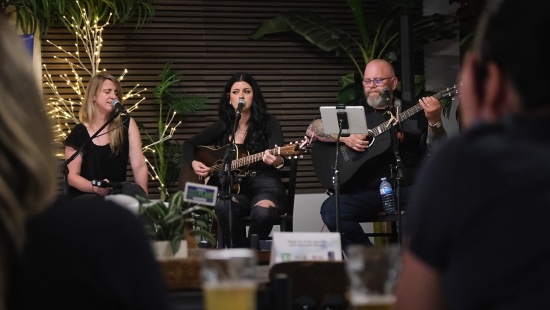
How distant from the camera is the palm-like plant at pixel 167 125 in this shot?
6176 mm

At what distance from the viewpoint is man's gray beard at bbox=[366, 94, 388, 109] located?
4898 mm

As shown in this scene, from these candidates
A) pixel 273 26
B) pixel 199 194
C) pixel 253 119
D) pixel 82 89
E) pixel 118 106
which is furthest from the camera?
pixel 273 26

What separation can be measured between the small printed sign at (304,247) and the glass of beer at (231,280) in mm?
1110

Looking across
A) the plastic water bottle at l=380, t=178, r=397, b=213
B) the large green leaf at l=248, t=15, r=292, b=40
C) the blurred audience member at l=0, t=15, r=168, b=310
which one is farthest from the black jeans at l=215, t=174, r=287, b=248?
the blurred audience member at l=0, t=15, r=168, b=310

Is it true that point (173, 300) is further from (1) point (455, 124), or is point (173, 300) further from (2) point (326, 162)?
(1) point (455, 124)

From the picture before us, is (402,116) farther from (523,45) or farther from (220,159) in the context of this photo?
(523,45)

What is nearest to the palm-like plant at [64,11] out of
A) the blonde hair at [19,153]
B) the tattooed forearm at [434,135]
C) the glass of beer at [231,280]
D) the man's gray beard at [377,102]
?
the man's gray beard at [377,102]

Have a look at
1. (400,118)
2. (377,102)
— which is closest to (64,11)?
(377,102)

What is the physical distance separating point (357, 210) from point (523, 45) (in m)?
3.73

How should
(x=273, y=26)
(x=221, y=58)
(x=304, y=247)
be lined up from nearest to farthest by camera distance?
(x=304, y=247), (x=273, y=26), (x=221, y=58)

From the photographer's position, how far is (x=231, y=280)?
3.09ft

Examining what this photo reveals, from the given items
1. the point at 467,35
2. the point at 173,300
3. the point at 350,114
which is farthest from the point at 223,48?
the point at 173,300

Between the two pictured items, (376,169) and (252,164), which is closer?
(376,169)

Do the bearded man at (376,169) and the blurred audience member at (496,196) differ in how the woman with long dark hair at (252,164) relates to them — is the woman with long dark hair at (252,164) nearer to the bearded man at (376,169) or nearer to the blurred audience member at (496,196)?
the bearded man at (376,169)
